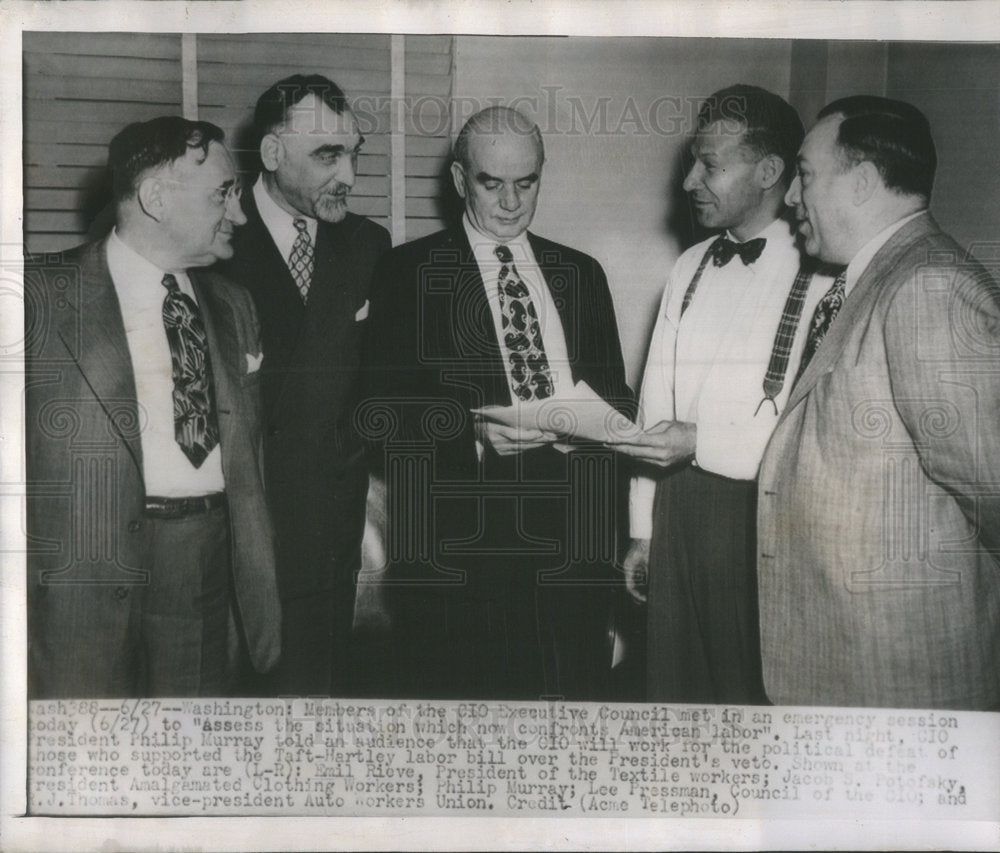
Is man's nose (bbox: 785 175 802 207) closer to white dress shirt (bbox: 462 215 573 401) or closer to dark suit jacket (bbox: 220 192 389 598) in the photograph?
white dress shirt (bbox: 462 215 573 401)

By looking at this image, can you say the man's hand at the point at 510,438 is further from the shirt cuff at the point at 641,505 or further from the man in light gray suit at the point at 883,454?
the man in light gray suit at the point at 883,454

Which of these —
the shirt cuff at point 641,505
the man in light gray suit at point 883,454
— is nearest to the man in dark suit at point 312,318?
the shirt cuff at point 641,505

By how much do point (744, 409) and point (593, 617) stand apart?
2.69 ft

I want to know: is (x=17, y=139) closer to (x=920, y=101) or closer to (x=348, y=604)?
(x=348, y=604)

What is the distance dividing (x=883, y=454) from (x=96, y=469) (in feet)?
8.20

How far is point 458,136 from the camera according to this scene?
145 inches

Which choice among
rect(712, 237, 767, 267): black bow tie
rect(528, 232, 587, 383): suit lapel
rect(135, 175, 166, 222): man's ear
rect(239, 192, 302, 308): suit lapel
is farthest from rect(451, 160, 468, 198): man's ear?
rect(135, 175, 166, 222): man's ear

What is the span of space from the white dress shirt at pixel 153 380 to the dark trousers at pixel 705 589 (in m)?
1.44

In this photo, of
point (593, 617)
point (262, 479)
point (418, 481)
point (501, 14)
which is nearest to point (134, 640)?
point (262, 479)

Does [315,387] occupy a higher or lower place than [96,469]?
higher

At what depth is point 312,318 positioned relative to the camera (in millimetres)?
3672

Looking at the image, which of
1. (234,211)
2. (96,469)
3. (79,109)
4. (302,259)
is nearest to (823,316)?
(302,259)

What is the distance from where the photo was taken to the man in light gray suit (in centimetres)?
363

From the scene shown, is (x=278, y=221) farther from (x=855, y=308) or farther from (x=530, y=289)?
(x=855, y=308)
